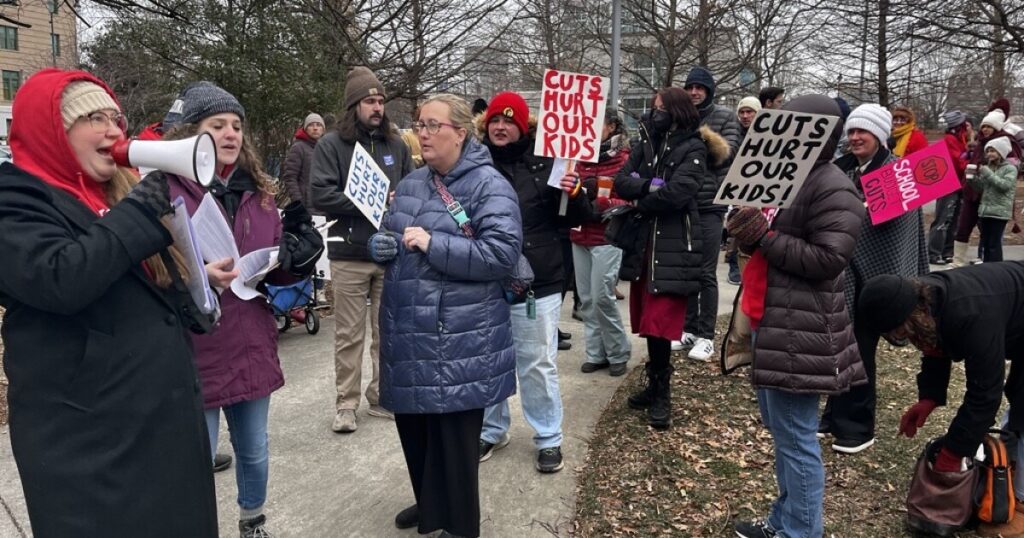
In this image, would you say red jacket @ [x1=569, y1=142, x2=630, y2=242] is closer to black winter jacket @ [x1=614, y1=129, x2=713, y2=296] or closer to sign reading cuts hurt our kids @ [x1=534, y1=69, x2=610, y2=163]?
black winter jacket @ [x1=614, y1=129, x2=713, y2=296]

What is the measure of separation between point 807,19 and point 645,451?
1207 cm

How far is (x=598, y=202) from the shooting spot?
17.3ft

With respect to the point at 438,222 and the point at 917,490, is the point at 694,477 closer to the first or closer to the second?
the point at 917,490

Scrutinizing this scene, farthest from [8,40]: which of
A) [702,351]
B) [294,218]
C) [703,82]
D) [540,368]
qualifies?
[540,368]

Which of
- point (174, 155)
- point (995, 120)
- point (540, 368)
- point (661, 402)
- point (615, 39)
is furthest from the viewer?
point (615, 39)

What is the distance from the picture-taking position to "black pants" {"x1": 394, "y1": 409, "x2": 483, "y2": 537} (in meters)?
3.02

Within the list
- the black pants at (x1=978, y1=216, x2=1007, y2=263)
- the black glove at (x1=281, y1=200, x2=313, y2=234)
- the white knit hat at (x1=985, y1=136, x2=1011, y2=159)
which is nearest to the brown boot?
the black glove at (x1=281, y1=200, x2=313, y2=234)

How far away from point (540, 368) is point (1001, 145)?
330 inches

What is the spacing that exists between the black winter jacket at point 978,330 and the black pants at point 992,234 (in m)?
7.14

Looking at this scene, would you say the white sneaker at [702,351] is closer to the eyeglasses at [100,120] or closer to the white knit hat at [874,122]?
the white knit hat at [874,122]

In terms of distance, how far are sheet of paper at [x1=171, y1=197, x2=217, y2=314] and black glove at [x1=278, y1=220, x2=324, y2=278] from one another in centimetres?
66

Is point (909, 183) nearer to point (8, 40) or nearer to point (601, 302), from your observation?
point (601, 302)

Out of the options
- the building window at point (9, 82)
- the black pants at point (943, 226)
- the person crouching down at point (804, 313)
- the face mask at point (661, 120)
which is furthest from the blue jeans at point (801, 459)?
the building window at point (9, 82)

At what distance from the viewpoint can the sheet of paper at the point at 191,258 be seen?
1986 millimetres
